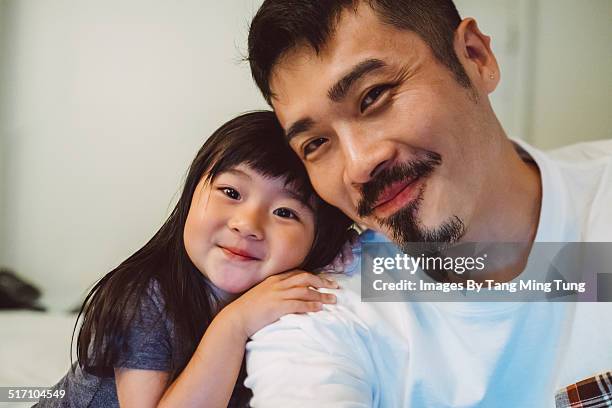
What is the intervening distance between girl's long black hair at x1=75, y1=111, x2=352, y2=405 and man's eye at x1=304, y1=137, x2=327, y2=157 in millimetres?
35

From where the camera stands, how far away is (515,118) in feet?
3.43

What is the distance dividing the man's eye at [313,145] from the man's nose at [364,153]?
5 cm

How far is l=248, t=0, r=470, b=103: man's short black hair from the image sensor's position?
0.69 meters

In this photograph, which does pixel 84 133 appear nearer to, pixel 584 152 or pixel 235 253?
pixel 235 253

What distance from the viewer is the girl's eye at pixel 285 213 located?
2.47 feet

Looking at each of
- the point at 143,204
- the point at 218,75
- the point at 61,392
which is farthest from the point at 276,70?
the point at 61,392

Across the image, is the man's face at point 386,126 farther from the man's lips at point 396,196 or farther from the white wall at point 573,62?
the white wall at point 573,62

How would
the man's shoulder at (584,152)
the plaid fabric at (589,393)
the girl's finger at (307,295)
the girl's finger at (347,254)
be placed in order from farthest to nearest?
the man's shoulder at (584,152) < the girl's finger at (347,254) < the girl's finger at (307,295) < the plaid fabric at (589,393)

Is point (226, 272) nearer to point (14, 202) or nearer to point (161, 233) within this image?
point (161, 233)

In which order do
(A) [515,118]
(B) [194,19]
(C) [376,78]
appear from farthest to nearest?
(A) [515,118], (B) [194,19], (C) [376,78]

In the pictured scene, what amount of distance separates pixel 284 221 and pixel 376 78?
0.69 ft

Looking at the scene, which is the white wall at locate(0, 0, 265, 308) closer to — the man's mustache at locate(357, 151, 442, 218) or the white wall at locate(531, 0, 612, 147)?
the man's mustache at locate(357, 151, 442, 218)

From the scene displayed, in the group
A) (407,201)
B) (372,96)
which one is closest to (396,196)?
(407,201)

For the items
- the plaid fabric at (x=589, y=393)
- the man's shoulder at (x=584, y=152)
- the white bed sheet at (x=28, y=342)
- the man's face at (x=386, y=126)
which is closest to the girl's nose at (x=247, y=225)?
the man's face at (x=386, y=126)
